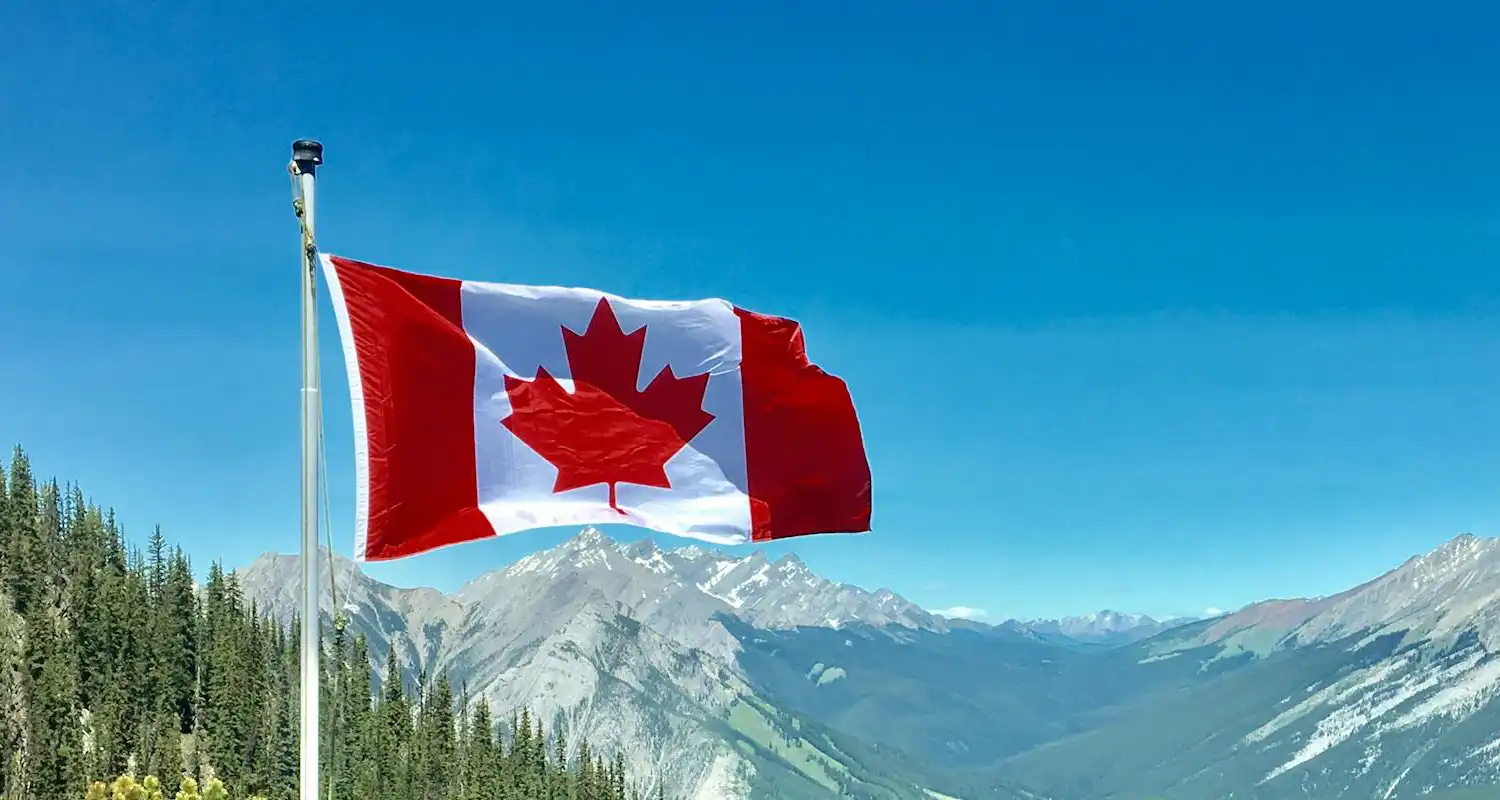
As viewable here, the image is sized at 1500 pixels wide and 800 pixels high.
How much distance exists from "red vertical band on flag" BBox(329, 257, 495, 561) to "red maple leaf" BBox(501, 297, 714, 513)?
944 mm

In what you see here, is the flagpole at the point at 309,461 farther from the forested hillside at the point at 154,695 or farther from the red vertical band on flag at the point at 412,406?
the forested hillside at the point at 154,695

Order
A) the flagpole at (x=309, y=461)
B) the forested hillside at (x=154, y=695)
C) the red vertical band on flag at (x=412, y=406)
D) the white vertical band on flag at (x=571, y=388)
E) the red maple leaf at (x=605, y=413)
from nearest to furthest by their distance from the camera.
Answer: the flagpole at (x=309, y=461) → the red vertical band on flag at (x=412, y=406) → the white vertical band on flag at (x=571, y=388) → the red maple leaf at (x=605, y=413) → the forested hillside at (x=154, y=695)

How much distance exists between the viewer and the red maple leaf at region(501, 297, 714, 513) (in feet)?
63.6

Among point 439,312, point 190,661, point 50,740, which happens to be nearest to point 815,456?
point 439,312

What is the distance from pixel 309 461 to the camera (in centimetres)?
1563

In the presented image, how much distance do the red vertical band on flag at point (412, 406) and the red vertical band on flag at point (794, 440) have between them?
4.39m

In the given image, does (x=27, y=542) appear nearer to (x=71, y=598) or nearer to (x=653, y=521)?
(x=71, y=598)

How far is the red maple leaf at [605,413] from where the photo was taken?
19391 millimetres

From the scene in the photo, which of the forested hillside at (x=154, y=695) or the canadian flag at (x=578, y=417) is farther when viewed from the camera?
the forested hillside at (x=154, y=695)

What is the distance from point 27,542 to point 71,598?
29.2 ft

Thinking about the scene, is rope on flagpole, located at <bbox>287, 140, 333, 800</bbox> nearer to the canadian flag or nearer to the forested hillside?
the canadian flag

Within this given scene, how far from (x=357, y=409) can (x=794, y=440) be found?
690cm

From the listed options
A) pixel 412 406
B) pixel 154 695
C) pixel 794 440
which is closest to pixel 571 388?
pixel 412 406

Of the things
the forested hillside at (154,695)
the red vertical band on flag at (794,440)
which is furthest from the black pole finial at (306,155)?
the forested hillside at (154,695)
